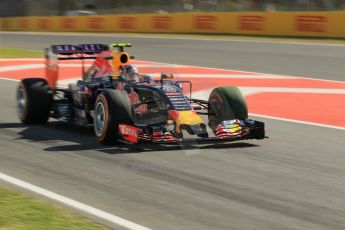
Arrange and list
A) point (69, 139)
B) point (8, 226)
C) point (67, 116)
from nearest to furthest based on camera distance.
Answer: point (8, 226), point (69, 139), point (67, 116)

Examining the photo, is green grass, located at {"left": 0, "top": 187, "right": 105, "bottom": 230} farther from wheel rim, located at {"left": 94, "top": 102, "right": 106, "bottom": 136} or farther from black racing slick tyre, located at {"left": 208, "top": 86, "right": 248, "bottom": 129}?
black racing slick tyre, located at {"left": 208, "top": 86, "right": 248, "bottom": 129}

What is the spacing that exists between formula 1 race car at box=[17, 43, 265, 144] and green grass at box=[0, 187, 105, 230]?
214 centimetres

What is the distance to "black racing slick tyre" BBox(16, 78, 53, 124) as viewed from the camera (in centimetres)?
883

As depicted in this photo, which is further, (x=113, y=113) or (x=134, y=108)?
(x=134, y=108)

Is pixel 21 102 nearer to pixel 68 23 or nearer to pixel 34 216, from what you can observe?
pixel 34 216

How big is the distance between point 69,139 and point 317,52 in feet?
47.7

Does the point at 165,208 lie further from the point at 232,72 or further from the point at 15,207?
the point at 232,72

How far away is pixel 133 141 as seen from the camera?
7.15m

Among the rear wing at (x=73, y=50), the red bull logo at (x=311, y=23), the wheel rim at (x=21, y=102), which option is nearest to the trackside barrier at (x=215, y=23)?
the red bull logo at (x=311, y=23)

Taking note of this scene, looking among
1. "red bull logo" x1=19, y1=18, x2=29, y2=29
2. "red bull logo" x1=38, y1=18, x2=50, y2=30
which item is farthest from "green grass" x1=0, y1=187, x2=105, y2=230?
"red bull logo" x1=19, y1=18, x2=29, y2=29

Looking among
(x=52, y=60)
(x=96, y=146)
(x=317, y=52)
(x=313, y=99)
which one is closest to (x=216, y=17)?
(x=317, y=52)

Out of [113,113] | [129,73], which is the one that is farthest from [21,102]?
[113,113]

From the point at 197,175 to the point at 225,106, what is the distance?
1.86m

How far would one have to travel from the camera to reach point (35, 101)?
8.82 metres
